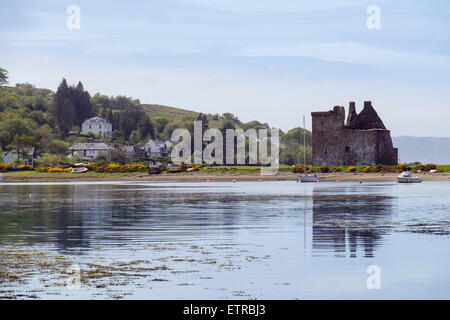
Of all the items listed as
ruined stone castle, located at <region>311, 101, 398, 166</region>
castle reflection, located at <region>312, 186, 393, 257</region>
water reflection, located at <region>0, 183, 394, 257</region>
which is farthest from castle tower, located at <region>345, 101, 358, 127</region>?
castle reflection, located at <region>312, 186, 393, 257</region>

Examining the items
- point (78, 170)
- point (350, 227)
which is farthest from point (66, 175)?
point (350, 227)

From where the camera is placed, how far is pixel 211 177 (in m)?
126

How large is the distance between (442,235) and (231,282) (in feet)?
44.8

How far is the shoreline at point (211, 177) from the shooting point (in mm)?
112756

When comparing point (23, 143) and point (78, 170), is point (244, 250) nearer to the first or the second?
point (78, 170)

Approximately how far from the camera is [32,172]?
14662 cm

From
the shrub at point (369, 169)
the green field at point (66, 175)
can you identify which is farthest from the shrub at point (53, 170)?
the shrub at point (369, 169)

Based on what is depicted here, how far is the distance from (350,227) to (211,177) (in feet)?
311

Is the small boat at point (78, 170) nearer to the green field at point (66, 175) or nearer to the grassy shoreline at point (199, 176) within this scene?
the green field at point (66, 175)

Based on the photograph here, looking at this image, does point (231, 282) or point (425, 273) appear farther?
point (425, 273)

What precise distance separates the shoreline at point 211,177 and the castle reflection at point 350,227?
216ft

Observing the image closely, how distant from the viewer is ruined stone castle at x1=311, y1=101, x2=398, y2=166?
132 metres

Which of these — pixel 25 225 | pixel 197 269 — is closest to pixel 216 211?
pixel 25 225

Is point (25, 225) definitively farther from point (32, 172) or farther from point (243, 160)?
point (243, 160)
